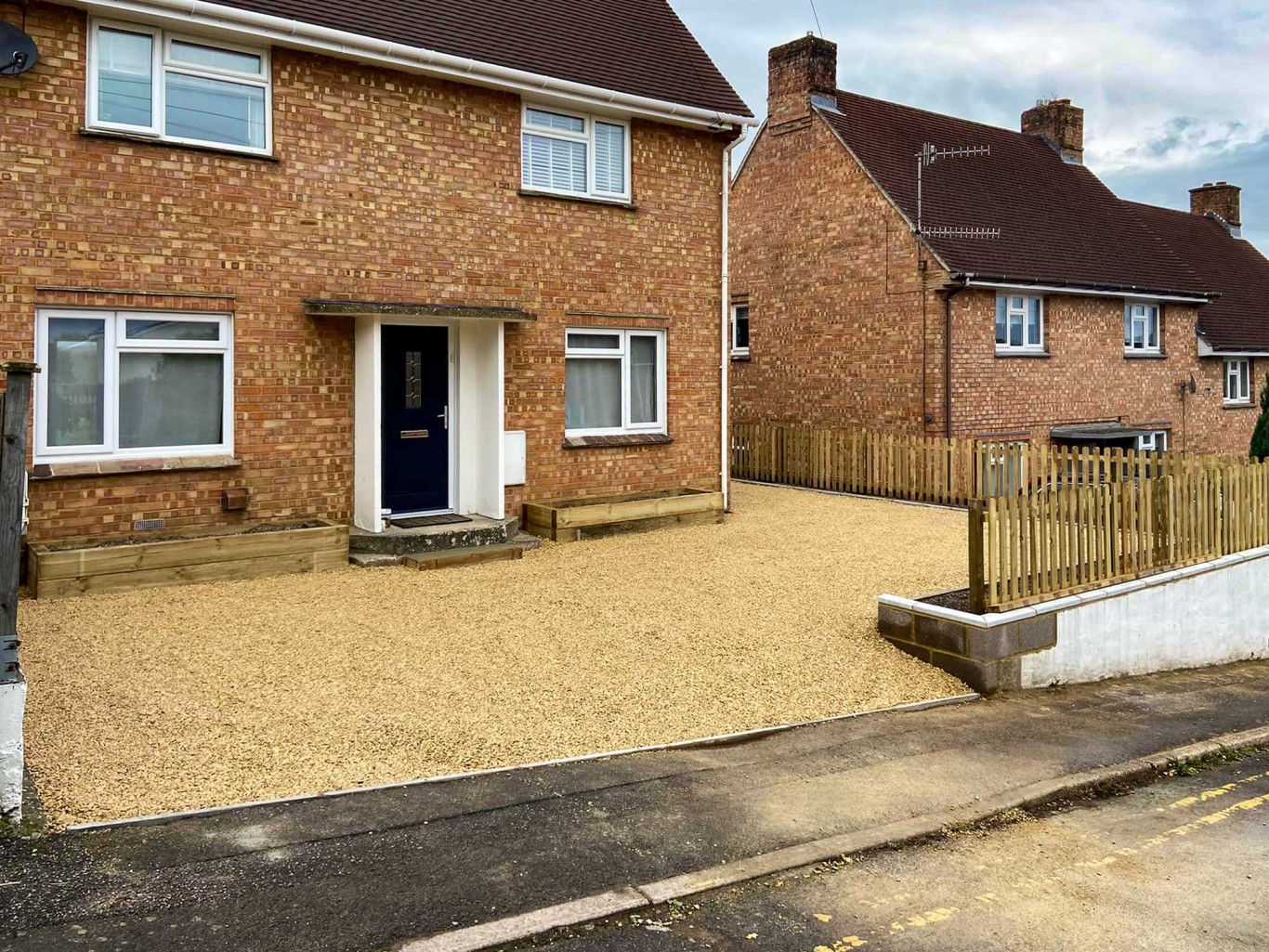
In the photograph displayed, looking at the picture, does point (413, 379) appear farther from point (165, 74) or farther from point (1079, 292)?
point (1079, 292)

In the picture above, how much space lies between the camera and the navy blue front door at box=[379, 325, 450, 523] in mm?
12500

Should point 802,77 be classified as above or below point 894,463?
above

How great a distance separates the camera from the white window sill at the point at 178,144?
33.9ft

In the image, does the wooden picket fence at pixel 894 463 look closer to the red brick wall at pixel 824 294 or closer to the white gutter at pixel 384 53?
the red brick wall at pixel 824 294

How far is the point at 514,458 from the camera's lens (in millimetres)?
13133

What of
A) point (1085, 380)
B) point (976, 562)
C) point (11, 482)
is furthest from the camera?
point (1085, 380)

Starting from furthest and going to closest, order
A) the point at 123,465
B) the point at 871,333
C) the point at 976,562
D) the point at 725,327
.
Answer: the point at 871,333
the point at 725,327
the point at 123,465
the point at 976,562

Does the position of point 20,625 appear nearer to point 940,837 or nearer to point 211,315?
point 211,315

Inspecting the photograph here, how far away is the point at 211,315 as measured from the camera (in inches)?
436

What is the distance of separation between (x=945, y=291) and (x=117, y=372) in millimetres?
14954

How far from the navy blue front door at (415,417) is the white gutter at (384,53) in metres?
3.03

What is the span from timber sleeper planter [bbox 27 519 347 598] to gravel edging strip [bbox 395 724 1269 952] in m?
6.73

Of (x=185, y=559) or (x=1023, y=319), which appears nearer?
(x=185, y=559)

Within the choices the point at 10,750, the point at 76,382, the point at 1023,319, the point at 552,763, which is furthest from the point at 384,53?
the point at 1023,319
